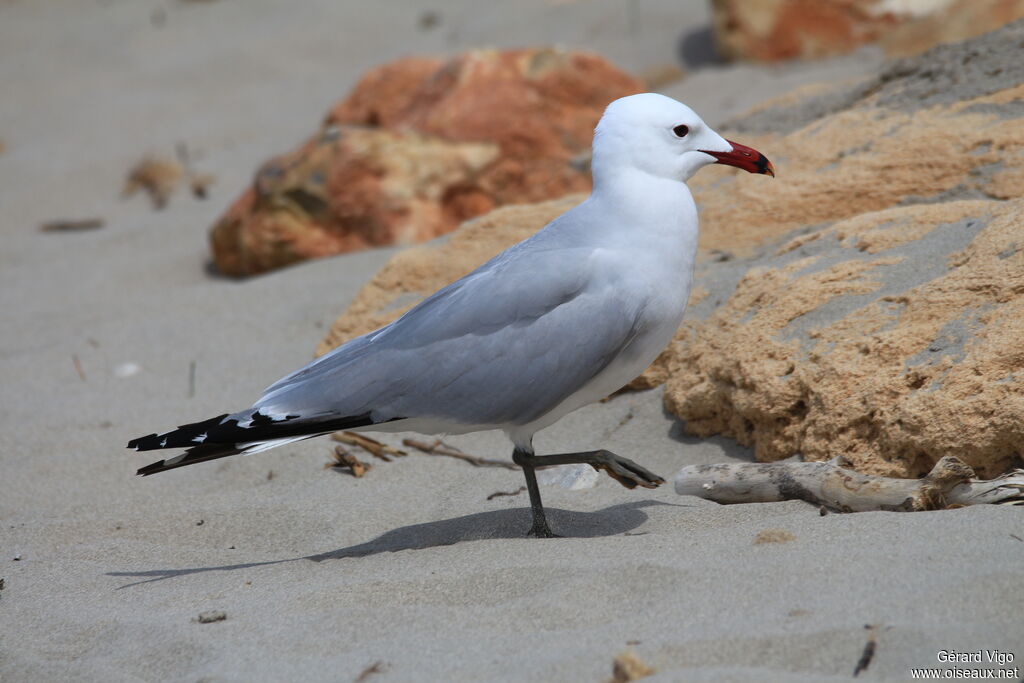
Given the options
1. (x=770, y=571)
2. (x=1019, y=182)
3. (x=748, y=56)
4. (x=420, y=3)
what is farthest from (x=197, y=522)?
(x=420, y=3)

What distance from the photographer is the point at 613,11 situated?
11148mm

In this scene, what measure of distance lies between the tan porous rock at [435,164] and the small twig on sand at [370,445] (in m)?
2.67

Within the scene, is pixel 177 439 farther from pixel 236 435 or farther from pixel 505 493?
pixel 505 493

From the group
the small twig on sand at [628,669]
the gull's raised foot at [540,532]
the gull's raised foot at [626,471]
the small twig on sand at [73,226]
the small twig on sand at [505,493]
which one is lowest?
the small twig on sand at [505,493]

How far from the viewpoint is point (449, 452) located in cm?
446

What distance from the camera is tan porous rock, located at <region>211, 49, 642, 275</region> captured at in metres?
7.07

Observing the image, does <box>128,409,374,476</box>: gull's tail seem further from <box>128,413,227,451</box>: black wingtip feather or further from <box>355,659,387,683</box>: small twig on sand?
<box>355,659,387,683</box>: small twig on sand

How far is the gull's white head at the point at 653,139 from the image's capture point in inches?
137

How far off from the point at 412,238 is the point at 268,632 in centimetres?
445

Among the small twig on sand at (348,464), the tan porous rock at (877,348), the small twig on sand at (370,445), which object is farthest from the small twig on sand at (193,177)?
the tan porous rock at (877,348)

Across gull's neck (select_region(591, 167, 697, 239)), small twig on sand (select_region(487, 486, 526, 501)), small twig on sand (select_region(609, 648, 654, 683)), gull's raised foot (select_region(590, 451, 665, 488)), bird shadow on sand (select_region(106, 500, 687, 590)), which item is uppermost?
gull's neck (select_region(591, 167, 697, 239))

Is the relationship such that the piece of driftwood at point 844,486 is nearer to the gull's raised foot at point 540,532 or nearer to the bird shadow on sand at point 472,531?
the bird shadow on sand at point 472,531

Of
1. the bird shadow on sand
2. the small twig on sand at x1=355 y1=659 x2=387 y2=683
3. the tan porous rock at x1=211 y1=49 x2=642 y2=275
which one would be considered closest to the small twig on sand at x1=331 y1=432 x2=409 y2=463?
the bird shadow on sand

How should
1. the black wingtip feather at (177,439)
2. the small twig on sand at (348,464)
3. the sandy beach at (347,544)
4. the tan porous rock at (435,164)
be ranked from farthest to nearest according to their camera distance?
the tan porous rock at (435,164) → the small twig on sand at (348,464) → the black wingtip feather at (177,439) → the sandy beach at (347,544)
